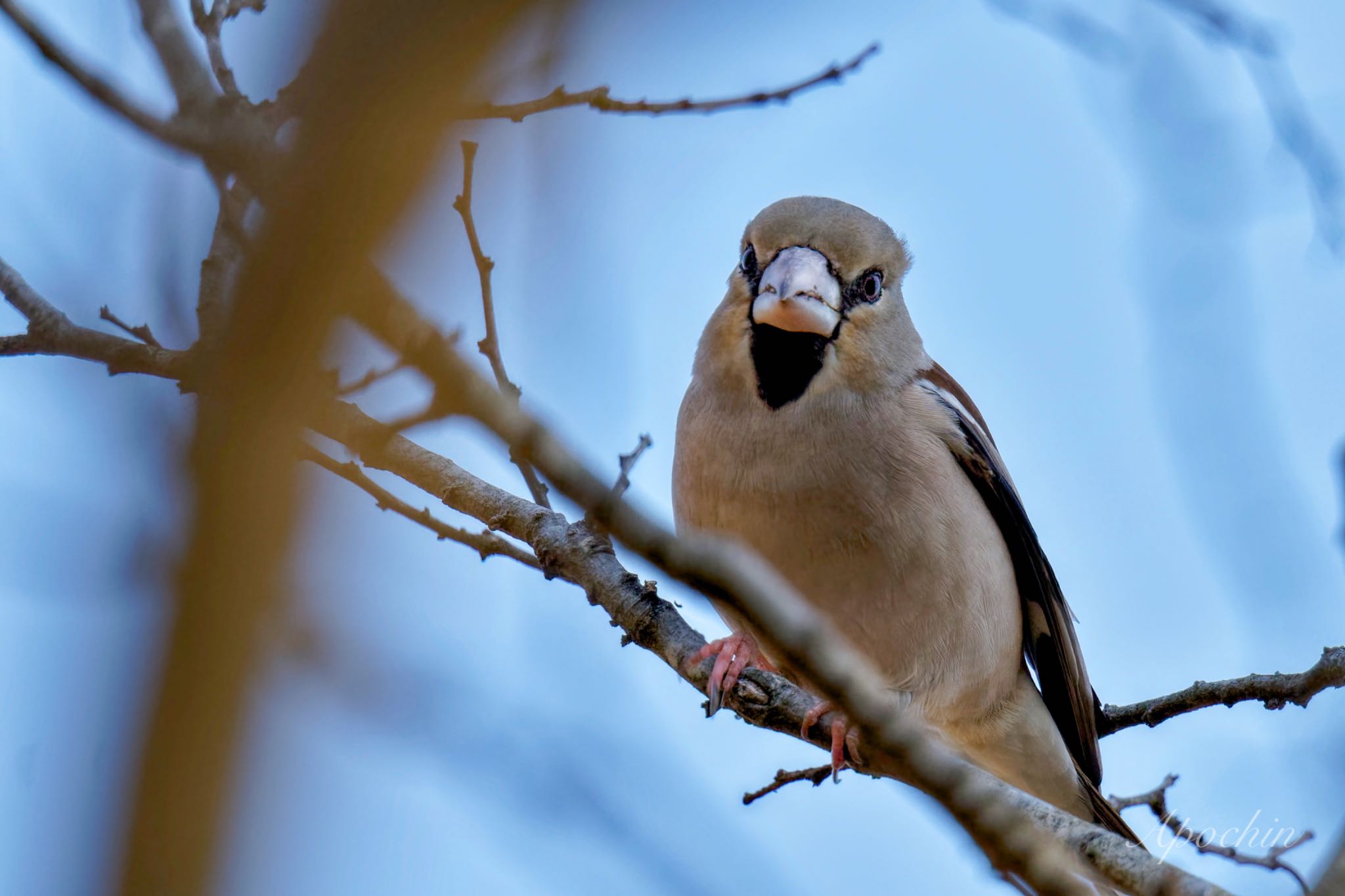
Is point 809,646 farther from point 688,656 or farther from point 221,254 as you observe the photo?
point 221,254

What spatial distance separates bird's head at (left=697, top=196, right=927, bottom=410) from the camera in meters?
4.82

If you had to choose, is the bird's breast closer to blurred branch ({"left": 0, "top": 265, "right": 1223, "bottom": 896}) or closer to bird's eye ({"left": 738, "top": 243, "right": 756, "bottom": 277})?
bird's eye ({"left": 738, "top": 243, "right": 756, "bottom": 277})

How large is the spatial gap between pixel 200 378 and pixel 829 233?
3.72 meters

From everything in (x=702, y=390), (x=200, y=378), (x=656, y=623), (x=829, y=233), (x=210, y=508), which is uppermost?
(x=829, y=233)

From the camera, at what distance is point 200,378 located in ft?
5.10

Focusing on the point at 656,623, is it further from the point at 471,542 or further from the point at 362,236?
the point at 362,236

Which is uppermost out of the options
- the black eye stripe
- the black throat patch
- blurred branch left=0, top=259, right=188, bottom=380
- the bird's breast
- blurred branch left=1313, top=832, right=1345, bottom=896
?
the black eye stripe

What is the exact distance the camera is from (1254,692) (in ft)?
13.1

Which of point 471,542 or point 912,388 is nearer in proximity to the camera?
point 471,542

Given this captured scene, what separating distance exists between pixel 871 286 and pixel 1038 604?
1.50 metres

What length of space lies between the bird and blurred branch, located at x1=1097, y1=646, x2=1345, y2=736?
0.61 m

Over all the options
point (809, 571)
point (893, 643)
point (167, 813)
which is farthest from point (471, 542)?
point (167, 813)

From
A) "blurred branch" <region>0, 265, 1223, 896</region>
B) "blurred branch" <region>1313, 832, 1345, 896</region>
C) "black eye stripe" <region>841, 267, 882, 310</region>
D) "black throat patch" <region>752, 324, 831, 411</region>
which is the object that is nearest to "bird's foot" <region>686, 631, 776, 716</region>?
"blurred branch" <region>0, 265, 1223, 896</region>

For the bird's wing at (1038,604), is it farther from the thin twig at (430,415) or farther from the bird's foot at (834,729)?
the thin twig at (430,415)
